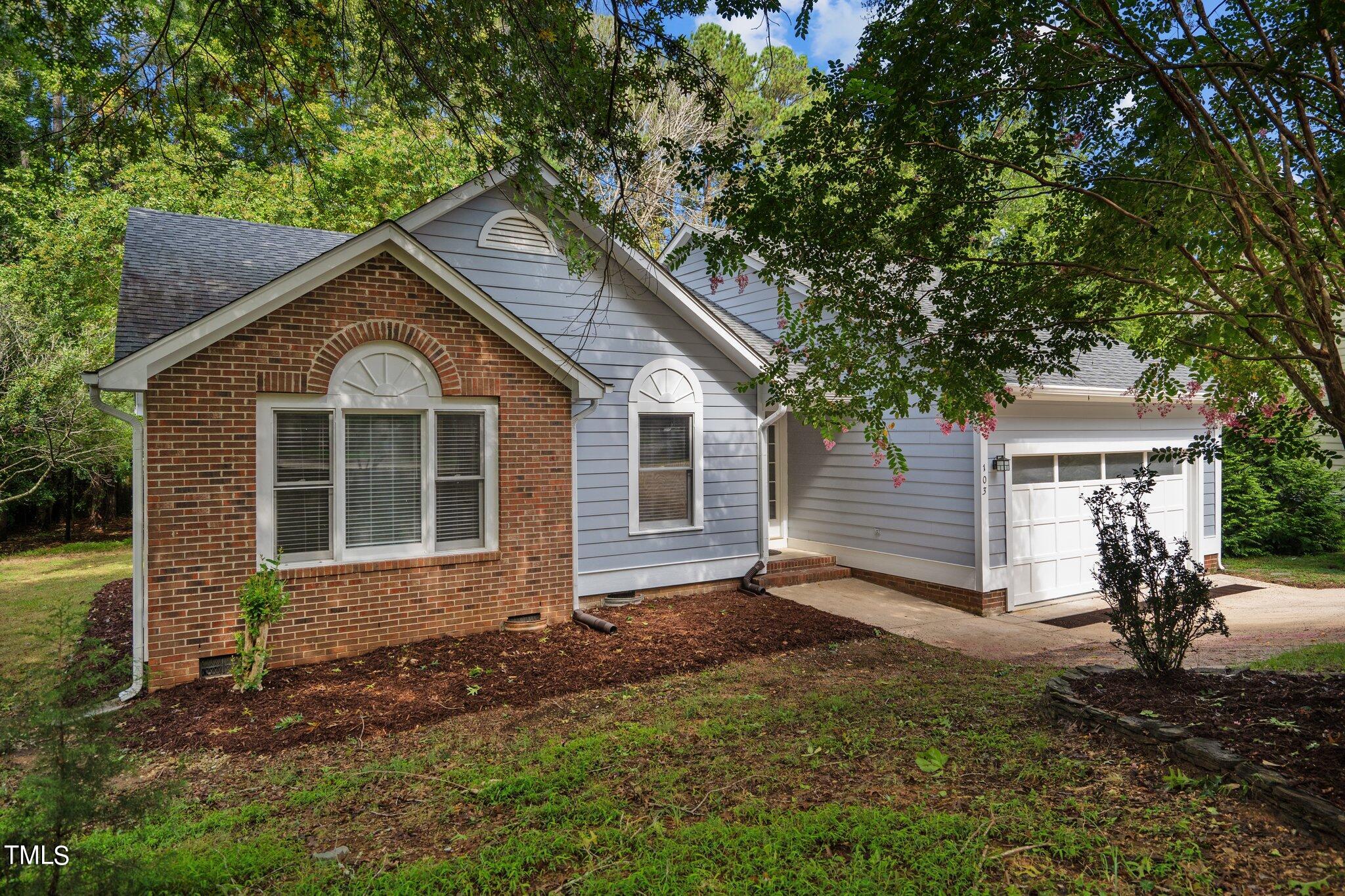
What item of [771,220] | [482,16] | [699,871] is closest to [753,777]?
[699,871]

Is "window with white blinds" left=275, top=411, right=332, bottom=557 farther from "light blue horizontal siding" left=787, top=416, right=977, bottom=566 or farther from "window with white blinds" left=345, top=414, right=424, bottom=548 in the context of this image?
"light blue horizontal siding" left=787, top=416, right=977, bottom=566

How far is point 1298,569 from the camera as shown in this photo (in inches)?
535

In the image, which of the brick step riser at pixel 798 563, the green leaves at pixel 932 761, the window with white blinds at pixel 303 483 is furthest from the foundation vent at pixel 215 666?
the brick step riser at pixel 798 563

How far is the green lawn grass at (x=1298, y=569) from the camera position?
40.8ft

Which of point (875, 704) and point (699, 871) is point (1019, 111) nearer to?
point (875, 704)

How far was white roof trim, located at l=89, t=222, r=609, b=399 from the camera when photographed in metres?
6.20

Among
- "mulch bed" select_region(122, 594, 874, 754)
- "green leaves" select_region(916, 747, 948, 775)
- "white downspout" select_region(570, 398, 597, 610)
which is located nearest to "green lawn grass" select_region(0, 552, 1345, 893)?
"green leaves" select_region(916, 747, 948, 775)

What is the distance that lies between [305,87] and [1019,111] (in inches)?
228

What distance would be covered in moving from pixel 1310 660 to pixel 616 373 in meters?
7.86

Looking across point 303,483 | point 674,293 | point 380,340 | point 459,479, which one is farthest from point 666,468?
point 303,483

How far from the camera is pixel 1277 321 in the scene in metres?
5.51

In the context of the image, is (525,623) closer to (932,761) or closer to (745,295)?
(932,761)

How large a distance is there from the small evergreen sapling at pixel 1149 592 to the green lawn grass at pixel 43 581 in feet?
32.0

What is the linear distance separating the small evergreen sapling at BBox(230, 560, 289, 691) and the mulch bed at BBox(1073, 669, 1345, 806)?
6.55 meters
